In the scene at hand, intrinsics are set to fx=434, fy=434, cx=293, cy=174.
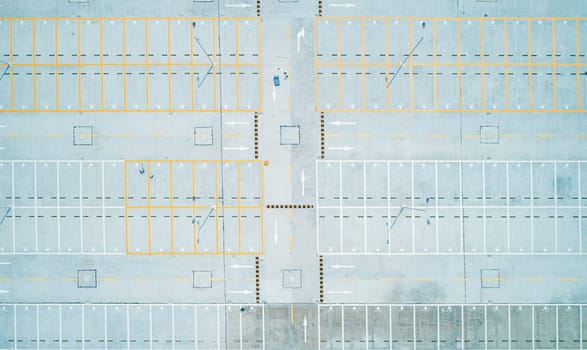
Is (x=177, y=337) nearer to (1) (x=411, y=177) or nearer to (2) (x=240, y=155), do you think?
(2) (x=240, y=155)

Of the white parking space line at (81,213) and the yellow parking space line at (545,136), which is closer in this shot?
the yellow parking space line at (545,136)

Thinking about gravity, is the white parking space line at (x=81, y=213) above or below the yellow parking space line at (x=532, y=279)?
above

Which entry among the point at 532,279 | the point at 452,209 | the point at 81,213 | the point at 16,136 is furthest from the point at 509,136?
the point at 16,136

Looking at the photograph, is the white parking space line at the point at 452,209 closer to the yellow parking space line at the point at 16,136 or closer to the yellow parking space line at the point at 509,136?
the yellow parking space line at the point at 509,136

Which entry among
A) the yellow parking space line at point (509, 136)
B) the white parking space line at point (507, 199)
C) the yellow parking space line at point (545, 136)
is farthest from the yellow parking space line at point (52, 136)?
the yellow parking space line at point (545, 136)

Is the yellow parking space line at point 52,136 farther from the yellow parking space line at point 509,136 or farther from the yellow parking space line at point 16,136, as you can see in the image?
the yellow parking space line at point 509,136

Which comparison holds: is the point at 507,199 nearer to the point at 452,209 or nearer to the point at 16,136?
the point at 452,209

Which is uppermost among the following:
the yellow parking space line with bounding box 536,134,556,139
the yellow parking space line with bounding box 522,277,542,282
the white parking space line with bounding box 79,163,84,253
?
the yellow parking space line with bounding box 536,134,556,139

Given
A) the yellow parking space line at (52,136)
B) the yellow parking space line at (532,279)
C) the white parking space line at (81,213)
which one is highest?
the yellow parking space line at (52,136)

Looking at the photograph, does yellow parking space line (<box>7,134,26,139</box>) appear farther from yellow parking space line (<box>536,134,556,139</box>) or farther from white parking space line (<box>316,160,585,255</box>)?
yellow parking space line (<box>536,134,556,139</box>)

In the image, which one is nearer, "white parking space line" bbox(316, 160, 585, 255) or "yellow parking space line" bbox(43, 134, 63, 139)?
"white parking space line" bbox(316, 160, 585, 255)

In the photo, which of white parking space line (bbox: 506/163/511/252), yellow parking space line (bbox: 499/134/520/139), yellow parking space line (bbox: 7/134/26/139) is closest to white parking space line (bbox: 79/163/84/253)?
yellow parking space line (bbox: 7/134/26/139)

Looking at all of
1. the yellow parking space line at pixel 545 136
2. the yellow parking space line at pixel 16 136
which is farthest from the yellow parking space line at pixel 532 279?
the yellow parking space line at pixel 16 136
